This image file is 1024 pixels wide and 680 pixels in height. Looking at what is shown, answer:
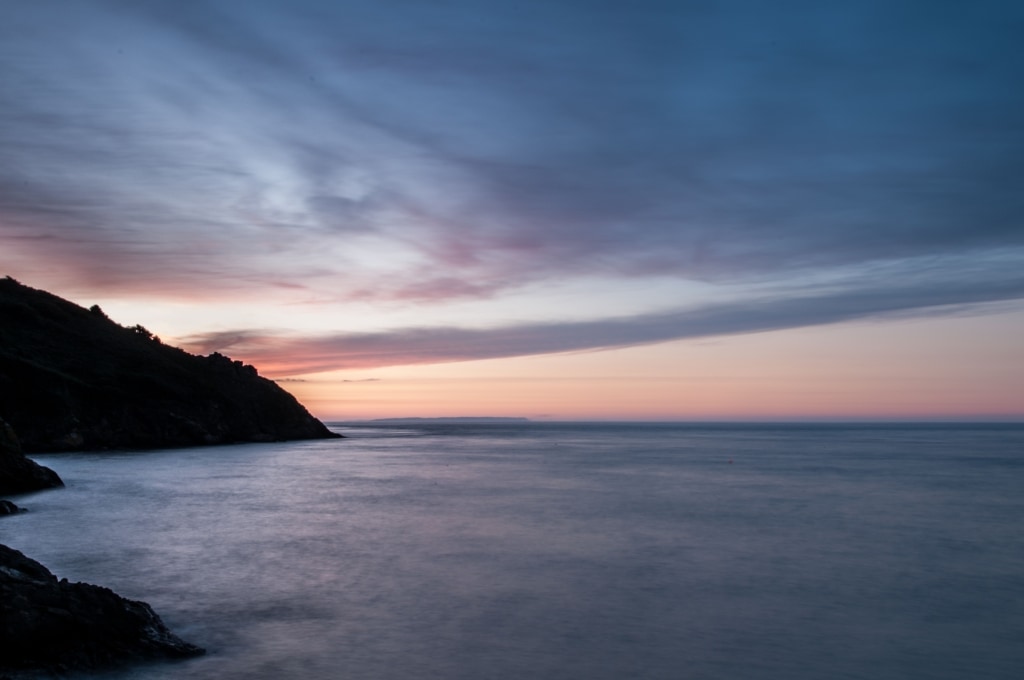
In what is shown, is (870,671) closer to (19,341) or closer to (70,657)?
(70,657)

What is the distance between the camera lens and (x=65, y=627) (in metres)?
10.6

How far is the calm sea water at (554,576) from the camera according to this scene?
42.0 ft

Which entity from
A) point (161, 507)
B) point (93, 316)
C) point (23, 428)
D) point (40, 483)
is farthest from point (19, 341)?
point (161, 507)

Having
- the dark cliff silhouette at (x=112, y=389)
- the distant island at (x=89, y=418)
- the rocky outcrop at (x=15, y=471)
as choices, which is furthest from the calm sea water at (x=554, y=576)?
the dark cliff silhouette at (x=112, y=389)

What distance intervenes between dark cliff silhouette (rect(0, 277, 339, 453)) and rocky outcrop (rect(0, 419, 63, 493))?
102ft

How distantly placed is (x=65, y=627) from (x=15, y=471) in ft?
87.2

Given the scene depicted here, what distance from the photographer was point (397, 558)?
21562mm

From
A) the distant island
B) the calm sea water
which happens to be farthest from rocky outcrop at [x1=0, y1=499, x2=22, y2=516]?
the calm sea water

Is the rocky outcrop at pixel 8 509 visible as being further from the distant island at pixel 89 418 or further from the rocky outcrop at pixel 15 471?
the rocky outcrop at pixel 15 471

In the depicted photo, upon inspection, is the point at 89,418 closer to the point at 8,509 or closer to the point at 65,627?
the point at 8,509

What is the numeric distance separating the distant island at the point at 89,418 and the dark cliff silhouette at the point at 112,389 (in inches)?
6.1

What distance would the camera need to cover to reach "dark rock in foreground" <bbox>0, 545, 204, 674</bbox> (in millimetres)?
10117

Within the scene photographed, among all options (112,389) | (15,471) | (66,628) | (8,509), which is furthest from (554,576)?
(112,389)

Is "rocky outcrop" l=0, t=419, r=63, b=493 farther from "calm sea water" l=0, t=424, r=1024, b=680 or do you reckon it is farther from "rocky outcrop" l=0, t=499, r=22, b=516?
"rocky outcrop" l=0, t=499, r=22, b=516
